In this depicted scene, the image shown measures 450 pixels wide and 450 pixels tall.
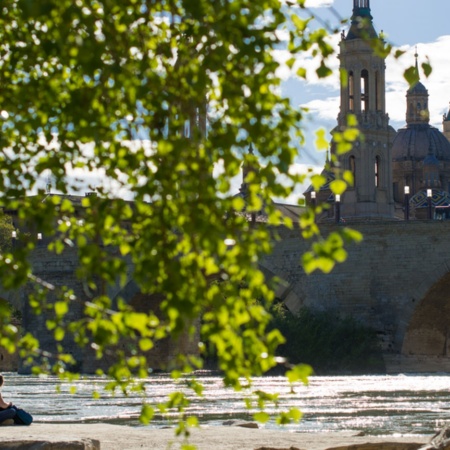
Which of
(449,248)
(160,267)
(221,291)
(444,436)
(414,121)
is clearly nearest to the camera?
(160,267)

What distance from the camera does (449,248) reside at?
133 ft

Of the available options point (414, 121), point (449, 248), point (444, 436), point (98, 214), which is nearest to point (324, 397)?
point (444, 436)

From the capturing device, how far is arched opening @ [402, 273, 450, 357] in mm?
41406

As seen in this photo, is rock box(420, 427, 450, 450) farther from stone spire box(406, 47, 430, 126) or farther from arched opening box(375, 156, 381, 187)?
stone spire box(406, 47, 430, 126)

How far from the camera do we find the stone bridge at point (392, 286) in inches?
1609

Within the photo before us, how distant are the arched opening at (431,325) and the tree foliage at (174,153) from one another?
120 feet

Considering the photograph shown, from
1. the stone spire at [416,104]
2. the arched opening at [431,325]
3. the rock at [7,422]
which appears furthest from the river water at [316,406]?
the stone spire at [416,104]

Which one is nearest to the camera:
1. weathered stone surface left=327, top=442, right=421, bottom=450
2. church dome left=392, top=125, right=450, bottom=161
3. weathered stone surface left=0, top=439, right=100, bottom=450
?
weathered stone surface left=0, top=439, right=100, bottom=450

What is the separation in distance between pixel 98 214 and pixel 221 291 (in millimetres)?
600

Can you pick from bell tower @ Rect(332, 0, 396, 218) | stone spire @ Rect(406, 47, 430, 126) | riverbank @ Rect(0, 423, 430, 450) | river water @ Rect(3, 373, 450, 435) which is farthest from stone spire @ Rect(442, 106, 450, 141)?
riverbank @ Rect(0, 423, 430, 450)

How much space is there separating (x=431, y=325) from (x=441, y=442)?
33.3m

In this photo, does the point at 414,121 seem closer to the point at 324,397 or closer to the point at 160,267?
the point at 324,397

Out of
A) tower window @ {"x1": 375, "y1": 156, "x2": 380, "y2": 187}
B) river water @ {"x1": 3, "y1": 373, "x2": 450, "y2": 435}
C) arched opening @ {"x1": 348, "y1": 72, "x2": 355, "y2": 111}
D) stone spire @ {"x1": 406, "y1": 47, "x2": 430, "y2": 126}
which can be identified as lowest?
river water @ {"x1": 3, "y1": 373, "x2": 450, "y2": 435}

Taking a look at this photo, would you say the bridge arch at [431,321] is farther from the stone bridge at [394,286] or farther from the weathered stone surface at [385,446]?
the weathered stone surface at [385,446]
